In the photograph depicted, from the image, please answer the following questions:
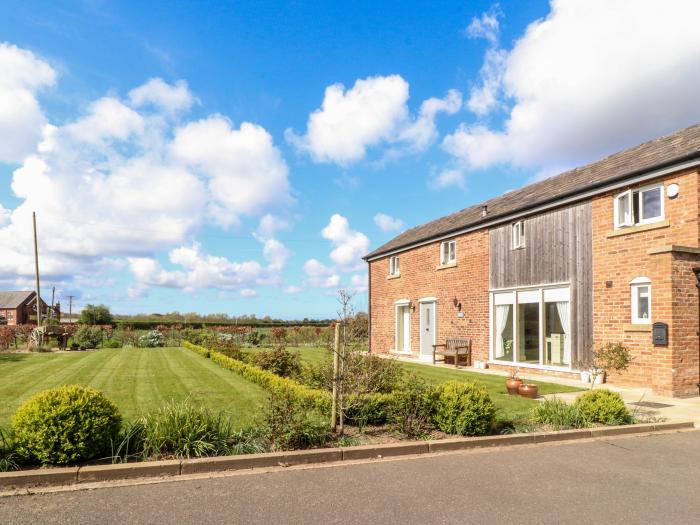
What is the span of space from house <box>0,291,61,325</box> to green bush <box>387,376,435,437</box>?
235ft

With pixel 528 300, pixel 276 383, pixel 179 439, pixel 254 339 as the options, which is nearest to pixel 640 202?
pixel 528 300

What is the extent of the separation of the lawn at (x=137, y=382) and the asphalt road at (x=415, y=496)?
8.91 feet

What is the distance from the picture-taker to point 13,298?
69375mm

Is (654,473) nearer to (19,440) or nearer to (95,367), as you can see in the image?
(19,440)

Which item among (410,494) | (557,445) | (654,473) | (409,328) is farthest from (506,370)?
(410,494)

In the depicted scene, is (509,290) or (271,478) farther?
(509,290)

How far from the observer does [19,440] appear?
5.47 metres

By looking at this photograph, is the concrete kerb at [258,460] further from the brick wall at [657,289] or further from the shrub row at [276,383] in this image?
the brick wall at [657,289]

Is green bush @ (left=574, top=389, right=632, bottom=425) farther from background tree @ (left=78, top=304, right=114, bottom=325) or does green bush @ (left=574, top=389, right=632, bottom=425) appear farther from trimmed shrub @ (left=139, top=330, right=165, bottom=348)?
background tree @ (left=78, top=304, right=114, bottom=325)

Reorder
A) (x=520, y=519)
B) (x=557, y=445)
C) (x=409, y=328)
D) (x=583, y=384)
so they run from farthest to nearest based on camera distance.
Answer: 1. (x=409, y=328)
2. (x=583, y=384)
3. (x=557, y=445)
4. (x=520, y=519)

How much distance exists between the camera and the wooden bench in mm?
18150

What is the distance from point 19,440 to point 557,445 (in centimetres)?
687

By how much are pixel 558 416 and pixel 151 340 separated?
25.3 m

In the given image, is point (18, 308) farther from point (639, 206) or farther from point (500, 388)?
point (639, 206)
